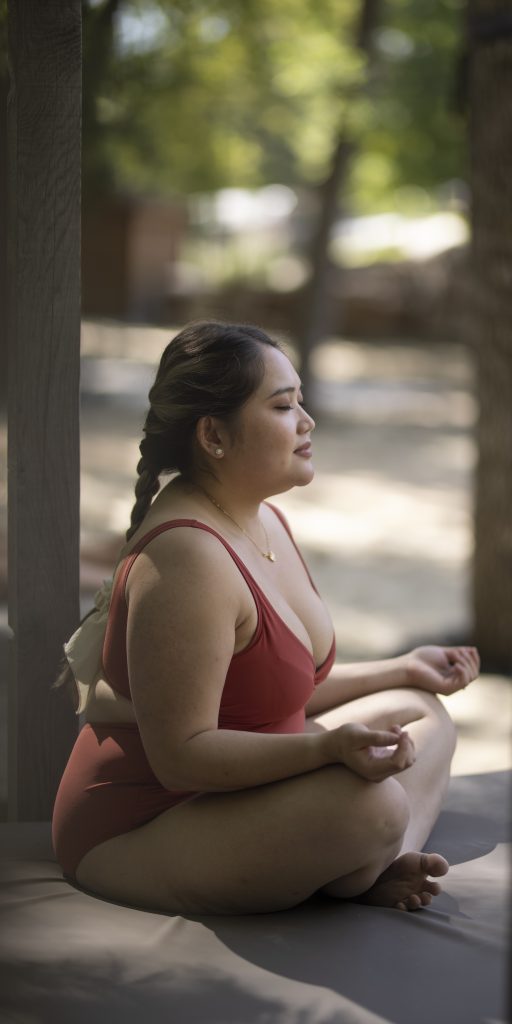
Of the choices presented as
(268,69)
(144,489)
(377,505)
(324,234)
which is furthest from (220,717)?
(324,234)

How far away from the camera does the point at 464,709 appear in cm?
566

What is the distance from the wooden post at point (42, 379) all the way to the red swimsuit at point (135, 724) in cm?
31

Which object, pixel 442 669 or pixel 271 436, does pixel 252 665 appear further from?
pixel 442 669

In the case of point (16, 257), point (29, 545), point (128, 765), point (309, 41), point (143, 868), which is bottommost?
point (143, 868)

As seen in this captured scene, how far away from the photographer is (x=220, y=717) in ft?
7.13

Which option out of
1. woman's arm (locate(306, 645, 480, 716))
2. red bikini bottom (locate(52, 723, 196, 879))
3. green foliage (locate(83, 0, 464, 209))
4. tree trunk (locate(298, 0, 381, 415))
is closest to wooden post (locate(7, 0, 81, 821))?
red bikini bottom (locate(52, 723, 196, 879))

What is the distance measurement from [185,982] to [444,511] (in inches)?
337

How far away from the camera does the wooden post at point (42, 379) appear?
2.34 metres

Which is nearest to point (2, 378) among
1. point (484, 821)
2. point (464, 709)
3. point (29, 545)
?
point (29, 545)

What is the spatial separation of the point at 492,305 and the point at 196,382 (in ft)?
13.1

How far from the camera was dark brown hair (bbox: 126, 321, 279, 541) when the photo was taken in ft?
7.19

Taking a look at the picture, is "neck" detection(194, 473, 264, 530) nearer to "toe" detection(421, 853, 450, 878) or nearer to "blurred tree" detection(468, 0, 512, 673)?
"toe" detection(421, 853, 450, 878)

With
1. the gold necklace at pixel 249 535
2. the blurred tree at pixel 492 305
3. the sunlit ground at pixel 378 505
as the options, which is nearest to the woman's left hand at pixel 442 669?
the gold necklace at pixel 249 535

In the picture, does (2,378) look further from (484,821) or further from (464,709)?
(464,709)
